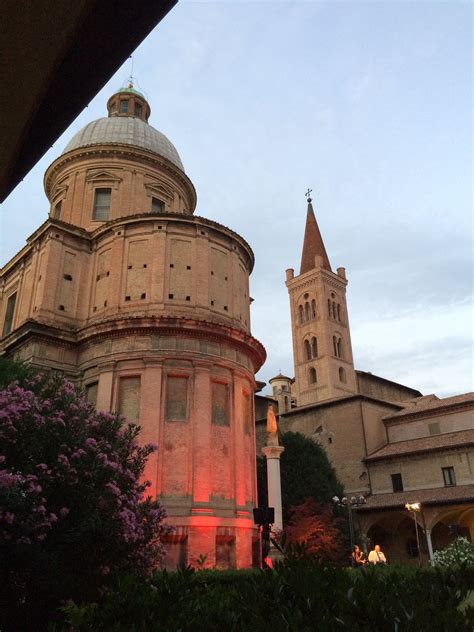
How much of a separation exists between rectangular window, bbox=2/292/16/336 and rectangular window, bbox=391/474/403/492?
2643cm

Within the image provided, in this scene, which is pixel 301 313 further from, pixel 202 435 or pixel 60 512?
pixel 60 512

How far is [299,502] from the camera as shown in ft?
115

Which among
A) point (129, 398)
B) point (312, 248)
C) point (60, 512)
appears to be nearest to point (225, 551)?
point (129, 398)

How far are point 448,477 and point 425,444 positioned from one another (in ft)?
9.10

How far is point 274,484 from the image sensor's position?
2658cm

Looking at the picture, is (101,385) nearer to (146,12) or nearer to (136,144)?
(136,144)

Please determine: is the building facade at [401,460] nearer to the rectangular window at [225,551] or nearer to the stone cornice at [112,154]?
the rectangular window at [225,551]

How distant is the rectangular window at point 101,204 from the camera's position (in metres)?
31.5

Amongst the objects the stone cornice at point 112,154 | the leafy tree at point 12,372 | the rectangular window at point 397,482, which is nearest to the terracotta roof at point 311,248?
the rectangular window at point 397,482

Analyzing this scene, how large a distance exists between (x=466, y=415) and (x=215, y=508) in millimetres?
22519

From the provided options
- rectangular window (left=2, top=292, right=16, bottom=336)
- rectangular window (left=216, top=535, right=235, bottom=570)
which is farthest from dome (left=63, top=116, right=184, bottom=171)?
rectangular window (left=216, top=535, right=235, bottom=570)

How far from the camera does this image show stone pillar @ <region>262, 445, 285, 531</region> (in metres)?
25.7

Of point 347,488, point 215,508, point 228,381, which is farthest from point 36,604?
point 347,488

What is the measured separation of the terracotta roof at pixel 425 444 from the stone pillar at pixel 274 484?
13.3 meters
